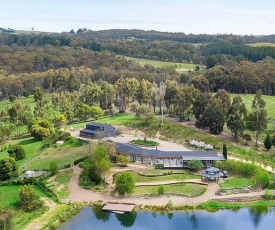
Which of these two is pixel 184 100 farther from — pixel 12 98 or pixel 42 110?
pixel 12 98

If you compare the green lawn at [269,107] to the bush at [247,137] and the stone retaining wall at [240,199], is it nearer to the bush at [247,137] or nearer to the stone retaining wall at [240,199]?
the bush at [247,137]

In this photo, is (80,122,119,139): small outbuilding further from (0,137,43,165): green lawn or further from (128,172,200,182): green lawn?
(128,172,200,182): green lawn

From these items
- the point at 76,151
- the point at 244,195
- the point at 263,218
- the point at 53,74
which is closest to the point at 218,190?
the point at 244,195

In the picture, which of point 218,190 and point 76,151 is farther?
point 76,151

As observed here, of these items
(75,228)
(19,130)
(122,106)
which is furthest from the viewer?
(122,106)

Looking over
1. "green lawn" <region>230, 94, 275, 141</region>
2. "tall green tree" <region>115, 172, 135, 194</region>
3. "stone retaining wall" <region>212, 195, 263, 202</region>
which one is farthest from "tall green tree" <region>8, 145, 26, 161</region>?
"green lawn" <region>230, 94, 275, 141</region>

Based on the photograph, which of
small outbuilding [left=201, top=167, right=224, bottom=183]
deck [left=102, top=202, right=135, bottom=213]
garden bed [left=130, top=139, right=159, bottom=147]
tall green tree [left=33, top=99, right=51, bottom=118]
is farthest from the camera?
tall green tree [left=33, top=99, right=51, bottom=118]

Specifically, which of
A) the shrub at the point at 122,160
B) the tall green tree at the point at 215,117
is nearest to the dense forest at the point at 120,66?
the tall green tree at the point at 215,117

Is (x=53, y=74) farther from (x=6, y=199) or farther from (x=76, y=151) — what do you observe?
(x=6, y=199)
